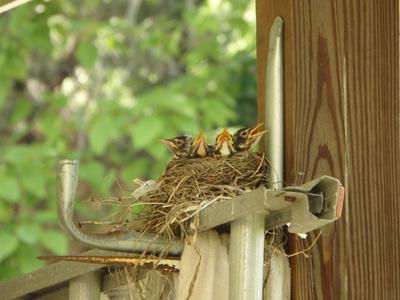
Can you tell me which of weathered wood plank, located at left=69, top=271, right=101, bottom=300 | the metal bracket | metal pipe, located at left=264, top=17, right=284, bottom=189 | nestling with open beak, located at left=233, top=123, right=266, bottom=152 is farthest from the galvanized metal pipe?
nestling with open beak, located at left=233, top=123, right=266, bottom=152

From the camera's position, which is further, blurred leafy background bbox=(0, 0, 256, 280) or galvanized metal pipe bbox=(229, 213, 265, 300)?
blurred leafy background bbox=(0, 0, 256, 280)

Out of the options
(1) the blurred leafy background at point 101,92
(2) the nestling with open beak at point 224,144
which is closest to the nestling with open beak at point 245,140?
(2) the nestling with open beak at point 224,144

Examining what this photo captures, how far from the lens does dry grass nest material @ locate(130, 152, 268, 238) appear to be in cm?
296

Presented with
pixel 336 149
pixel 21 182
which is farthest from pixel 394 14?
pixel 21 182

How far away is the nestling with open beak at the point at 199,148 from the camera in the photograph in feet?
13.3

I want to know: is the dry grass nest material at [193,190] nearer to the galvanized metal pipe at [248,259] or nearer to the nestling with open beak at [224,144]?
the galvanized metal pipe at [248,259]

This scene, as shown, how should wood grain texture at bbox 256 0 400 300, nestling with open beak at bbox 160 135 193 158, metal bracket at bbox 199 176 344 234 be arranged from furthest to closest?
1. nestling with open beak at bbox 160 135 193 158
2. wood grain texture at bbox 256 0 400 300
3. metal bracket at bbox 199 176 344 234

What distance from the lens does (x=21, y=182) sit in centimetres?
849

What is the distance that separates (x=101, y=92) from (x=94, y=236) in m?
7.77

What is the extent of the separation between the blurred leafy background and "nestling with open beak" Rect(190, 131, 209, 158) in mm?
3286

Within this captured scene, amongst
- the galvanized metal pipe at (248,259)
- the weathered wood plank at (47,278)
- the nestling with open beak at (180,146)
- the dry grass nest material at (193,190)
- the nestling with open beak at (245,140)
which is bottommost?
the galvanized metal pipe at (248,259)

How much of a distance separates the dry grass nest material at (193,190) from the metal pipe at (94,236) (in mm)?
30

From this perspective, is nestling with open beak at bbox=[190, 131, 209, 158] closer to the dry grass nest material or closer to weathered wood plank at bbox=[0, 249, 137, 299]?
the dry grass nest material

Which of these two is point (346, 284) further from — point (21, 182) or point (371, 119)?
point (21, 182)
